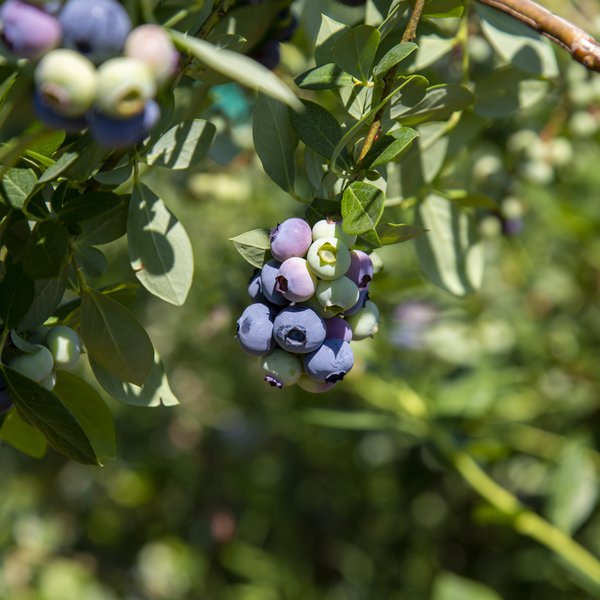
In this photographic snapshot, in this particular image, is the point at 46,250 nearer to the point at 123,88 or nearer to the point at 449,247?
the point at 123,88

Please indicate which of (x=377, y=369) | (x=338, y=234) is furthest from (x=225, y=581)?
(x=338, y=234)

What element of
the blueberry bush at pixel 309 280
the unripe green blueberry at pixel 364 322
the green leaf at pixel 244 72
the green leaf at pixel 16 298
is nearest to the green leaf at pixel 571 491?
the blueberry bush at pixel 309 280

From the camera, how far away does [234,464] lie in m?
2.43

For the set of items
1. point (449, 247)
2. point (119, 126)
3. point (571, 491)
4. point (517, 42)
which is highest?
point (119, 126)

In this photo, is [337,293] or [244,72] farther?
[337,293]

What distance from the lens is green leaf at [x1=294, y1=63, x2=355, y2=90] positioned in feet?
2.41

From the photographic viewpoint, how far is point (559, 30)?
2.57ft

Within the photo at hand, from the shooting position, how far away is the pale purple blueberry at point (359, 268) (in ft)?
2.31

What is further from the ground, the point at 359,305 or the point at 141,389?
the point at 359,305

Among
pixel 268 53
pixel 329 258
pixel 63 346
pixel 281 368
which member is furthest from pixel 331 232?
pixel 268 53

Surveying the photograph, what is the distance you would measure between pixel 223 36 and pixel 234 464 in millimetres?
1866

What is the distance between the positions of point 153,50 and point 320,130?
260mm

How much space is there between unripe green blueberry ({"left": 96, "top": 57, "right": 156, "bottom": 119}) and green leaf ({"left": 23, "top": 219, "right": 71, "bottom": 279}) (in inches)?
7.5

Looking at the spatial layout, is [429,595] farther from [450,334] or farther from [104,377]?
[104,377]
